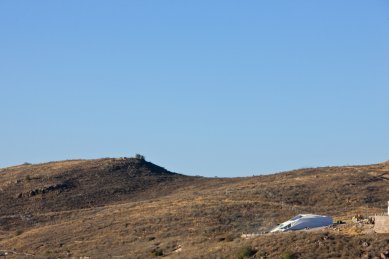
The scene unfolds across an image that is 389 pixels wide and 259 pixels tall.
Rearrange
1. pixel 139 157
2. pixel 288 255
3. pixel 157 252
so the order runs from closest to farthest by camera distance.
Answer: pixel 288 255, pixel 157 252, pixel 139 157

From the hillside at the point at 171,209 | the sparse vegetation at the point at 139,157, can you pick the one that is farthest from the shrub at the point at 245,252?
the sparse vegetation at the point at 139,157

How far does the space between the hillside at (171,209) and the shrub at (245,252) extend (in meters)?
0.38

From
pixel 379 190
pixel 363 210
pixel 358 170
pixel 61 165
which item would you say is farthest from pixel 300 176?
pixel 61 165

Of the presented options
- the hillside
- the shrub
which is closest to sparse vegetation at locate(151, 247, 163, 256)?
the hillside

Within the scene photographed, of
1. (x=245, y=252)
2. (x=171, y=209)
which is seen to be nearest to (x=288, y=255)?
(x=245, y=252)

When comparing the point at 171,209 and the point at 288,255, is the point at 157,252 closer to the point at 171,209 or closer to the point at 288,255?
the point at 288,255

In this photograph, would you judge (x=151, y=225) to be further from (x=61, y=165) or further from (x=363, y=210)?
(x=61, y=165)

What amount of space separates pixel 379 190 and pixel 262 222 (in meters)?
16.3

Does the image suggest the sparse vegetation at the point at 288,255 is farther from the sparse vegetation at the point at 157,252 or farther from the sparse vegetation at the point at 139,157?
the sparse vegetation at the point at 139,157

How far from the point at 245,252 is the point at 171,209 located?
2256 cm

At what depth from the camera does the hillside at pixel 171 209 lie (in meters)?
39.5

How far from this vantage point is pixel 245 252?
3762cm

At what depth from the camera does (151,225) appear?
54.4 m

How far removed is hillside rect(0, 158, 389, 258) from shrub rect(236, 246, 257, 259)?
38cm
